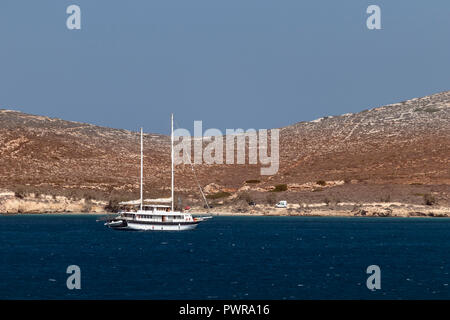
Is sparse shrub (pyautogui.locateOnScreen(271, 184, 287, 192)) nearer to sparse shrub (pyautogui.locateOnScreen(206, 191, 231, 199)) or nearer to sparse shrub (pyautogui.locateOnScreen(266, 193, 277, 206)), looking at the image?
sparse shrub (pyautogui.locateOnScreen(266, 193, 277, 206))

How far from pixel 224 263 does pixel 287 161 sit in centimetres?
11301

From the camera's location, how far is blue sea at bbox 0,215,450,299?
143 feet

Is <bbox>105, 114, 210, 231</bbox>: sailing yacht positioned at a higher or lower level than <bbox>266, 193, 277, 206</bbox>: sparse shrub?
lower

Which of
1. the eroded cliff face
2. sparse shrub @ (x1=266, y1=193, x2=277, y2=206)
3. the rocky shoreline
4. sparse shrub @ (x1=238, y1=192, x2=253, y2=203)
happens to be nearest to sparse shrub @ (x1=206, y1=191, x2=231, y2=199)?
sparse shrub @ (x1=238, y1=192, x2=253, y2=203)

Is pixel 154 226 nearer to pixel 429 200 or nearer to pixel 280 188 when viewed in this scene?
pixel 429 200

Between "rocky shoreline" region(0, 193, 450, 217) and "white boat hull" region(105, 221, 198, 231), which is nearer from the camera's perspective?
"white boat hull" region(105, 221, 198, 231)

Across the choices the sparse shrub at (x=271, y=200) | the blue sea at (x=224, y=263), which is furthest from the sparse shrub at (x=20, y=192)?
the sparse shrub at (x=271, y=200)

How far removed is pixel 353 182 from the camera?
142625 mm

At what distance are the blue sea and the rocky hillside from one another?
1690 inches

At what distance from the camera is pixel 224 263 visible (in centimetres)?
5841

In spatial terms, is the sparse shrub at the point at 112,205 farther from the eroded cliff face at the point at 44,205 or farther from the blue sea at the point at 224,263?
the blue sea at the point at 224,263
